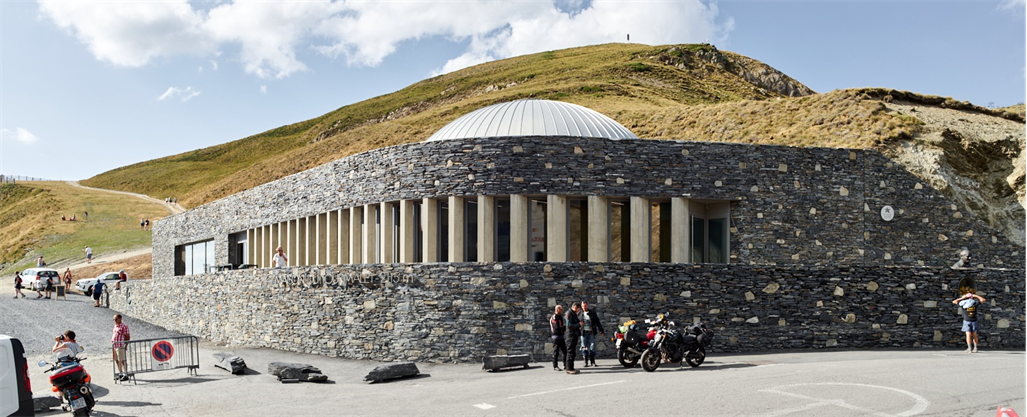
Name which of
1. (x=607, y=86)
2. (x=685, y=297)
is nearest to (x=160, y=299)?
(x=685, y=297)

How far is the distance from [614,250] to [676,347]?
244 inches

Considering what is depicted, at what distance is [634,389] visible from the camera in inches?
546

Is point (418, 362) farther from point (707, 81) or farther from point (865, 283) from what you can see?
point (707, 81)

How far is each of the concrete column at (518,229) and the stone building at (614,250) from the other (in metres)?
0.06

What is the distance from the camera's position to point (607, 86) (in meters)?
85.5

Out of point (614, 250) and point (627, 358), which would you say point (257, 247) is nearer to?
point (614, 250)

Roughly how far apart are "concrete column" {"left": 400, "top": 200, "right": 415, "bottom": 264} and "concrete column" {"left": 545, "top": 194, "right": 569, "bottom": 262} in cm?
434

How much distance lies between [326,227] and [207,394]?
11848 millimetres

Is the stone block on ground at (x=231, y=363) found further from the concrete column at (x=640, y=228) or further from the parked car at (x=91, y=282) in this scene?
the parked car at (x=91, y=282)

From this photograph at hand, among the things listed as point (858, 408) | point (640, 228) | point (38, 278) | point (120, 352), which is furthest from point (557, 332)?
point (38, 278)

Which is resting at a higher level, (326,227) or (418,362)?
(326,227)

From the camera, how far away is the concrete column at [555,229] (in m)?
21.4

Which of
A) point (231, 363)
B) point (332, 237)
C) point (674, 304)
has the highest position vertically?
point (332, 237)

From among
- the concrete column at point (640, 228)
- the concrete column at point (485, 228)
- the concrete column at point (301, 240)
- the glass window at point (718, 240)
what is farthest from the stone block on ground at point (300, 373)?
the glass window at point (718, 240)
